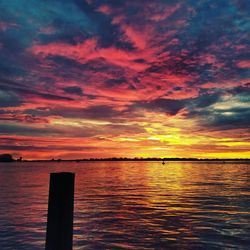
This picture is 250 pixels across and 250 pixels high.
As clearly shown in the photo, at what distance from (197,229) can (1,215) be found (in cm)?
1132

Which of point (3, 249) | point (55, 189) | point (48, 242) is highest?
point (55, 189)

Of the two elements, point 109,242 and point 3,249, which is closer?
point 3,249

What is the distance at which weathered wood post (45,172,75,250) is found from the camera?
4626 mm

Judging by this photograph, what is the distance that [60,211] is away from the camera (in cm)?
468

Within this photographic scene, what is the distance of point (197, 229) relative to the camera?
13.7 meters

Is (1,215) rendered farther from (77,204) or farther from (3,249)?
(3,249)

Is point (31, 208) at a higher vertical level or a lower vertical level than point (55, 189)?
lower

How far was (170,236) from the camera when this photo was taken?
40.9ft

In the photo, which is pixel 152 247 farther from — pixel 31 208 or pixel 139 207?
pixel 31 208

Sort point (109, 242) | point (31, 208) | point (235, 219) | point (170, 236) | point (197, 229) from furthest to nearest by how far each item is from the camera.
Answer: point (31, 208) < point (235, 219) < point (197, 229) < point (170, 236) < point (109, 242)

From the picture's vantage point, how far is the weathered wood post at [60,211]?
15.2 feet

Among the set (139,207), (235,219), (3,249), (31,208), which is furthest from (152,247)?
(31,208)

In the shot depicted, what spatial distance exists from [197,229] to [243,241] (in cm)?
243

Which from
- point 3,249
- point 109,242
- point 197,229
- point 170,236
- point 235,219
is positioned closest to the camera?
point 3,249
